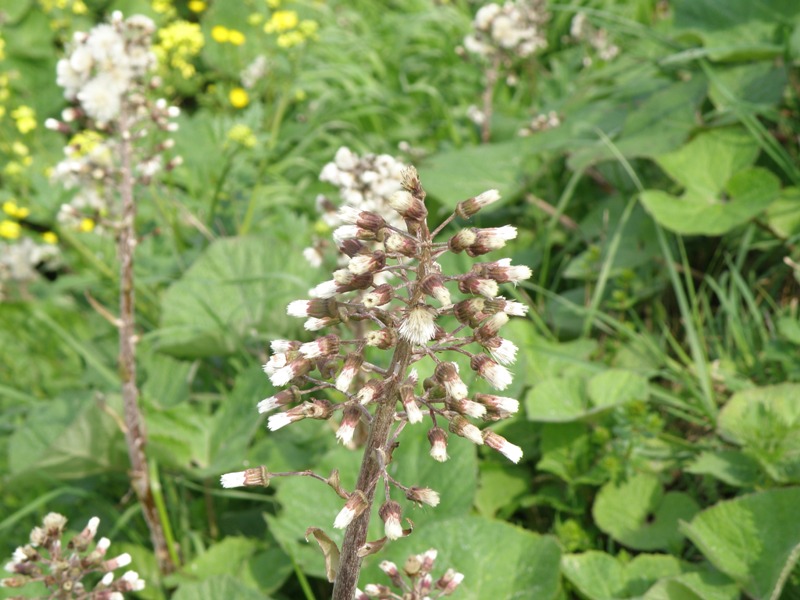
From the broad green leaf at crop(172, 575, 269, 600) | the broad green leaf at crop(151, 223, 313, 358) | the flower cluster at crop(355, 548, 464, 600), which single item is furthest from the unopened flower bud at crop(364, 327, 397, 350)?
the broad green leaf at crop(151, 223, 313, 358)

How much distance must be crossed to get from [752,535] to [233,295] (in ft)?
9.93

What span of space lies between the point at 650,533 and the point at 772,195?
6.40ft

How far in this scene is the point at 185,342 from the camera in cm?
448

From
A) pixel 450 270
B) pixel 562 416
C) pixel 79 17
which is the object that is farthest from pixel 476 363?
pixel 79 17

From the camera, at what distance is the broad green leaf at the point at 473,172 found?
5.26 metres

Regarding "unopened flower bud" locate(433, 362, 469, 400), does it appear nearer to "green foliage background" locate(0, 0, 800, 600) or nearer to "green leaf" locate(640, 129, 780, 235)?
"green foliage background" locate(0, 0, 800, 600)

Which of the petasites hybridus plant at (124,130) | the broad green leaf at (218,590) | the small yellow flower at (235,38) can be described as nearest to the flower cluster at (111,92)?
the petasites hybridus plant at (124,130)

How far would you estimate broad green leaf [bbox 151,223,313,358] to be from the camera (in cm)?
460

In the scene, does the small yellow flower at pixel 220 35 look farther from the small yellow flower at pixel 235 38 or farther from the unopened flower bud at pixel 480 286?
the unopened flower bud at pixel 480 286

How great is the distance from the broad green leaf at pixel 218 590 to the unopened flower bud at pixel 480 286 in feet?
5.21

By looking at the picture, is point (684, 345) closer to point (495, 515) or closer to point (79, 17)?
point (495, 515)

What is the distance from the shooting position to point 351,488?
11.8 ft

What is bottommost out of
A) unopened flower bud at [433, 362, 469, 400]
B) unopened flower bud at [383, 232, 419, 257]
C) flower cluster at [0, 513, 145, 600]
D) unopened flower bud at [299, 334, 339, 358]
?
flower cluster at [0, 513, 145, 600]

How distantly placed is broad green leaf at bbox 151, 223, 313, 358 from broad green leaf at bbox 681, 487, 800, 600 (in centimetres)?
235
